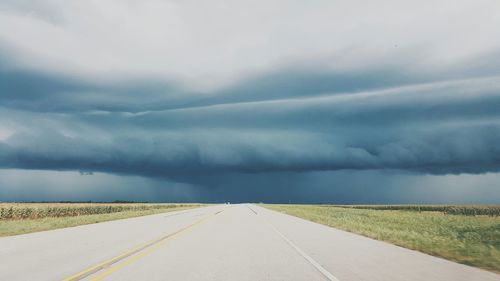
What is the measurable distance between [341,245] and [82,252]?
26.6 feet

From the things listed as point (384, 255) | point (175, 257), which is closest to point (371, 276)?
point (384, 255)

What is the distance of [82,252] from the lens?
13.1 meters

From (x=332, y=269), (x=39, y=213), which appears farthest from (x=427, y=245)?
(x=39, y=213)

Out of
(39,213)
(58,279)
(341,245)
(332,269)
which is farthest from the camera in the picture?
(39,213)

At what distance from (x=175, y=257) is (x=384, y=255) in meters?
5.57

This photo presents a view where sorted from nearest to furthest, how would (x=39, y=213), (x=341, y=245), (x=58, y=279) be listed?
(x=58, y=279), (x=341, y=245), (x=39, y=213)

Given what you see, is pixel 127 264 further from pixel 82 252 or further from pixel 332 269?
pixel 332 269

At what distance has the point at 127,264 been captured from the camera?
10.6 metres

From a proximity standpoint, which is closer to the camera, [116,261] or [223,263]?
[223,263]

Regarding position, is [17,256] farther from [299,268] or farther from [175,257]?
[299,268]

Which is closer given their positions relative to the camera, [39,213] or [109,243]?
[109,243]

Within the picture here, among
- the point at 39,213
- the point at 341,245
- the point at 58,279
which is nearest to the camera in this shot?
the point at 58,279

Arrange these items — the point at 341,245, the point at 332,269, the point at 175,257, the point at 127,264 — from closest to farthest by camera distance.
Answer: the point at 332,269
the point at 127,264
the point at 175,257
the point at 341,245

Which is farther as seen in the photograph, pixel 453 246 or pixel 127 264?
pixel 453 246
